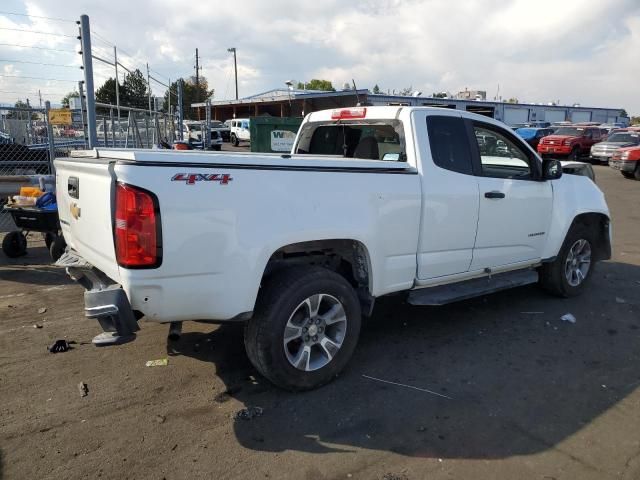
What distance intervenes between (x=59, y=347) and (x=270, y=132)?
8.82m

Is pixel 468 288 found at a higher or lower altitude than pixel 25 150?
lower

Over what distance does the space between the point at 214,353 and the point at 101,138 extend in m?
10.5

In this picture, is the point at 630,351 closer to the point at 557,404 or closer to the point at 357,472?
the point at 557,404

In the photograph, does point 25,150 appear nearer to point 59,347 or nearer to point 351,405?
point 59,347

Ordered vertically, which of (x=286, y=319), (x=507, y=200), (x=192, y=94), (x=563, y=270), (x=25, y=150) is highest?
(x=192, y=94)

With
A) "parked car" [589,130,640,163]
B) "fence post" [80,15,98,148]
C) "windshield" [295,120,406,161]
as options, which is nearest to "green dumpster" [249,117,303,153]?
"fence post" [80,15,98,148]

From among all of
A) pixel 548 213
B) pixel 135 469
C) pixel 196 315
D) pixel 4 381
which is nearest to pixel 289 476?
pixel 135 469

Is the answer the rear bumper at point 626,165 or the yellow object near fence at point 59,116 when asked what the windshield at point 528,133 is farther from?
the yellow object near fence at point 59,116

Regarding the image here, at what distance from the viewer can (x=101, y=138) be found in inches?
512

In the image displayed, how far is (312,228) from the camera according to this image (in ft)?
11.4

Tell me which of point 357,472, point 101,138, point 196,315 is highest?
point 101,138

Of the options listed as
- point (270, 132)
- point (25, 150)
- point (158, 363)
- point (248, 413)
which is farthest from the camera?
point (270, 132)

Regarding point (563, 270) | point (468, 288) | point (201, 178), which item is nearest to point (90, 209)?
point (201, 178)

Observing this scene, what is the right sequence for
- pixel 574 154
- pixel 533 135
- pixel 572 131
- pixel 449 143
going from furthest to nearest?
pixel 533 135 < pixel 572 131 < pixel 574 154 < pixel 449 143
